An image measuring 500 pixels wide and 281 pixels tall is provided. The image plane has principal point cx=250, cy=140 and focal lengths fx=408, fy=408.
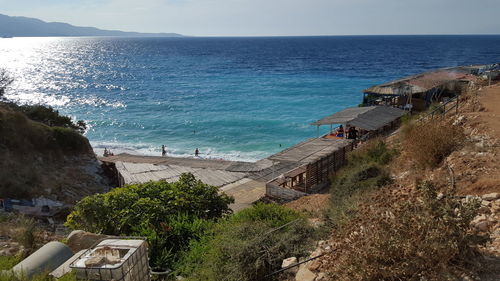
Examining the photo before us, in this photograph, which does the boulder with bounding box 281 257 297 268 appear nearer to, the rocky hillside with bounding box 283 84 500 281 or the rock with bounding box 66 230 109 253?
the rocky hillside with bounding box 283 84 500 281

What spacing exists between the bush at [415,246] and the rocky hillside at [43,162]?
604 inches

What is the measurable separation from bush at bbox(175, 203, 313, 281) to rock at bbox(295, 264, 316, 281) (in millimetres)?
642

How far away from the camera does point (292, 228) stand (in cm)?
786

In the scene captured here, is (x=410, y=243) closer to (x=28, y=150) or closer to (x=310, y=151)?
(x=310, y=151)

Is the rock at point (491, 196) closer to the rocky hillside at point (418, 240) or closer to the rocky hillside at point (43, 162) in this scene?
the rocky hillside at point (418, 240)

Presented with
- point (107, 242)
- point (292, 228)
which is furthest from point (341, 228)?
point (107, 242)

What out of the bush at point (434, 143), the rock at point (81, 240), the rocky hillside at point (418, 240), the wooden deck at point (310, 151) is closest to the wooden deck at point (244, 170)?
the wooden deck at point (310, 151)

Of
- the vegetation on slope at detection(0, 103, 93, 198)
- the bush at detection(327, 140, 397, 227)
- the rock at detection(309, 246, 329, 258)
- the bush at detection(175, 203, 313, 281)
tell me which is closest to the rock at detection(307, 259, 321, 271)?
the rock at detection(309, 246, 329, 258)

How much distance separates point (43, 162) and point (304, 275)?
1786cm

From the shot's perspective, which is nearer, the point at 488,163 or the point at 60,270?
the point at 60,270

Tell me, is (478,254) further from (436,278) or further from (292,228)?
(292,228)

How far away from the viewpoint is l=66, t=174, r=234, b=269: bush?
940 centimetres

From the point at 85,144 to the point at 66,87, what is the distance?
50.7m

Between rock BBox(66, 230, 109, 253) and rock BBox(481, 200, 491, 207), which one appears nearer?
rock BBox(481, 200, 491, 207)
